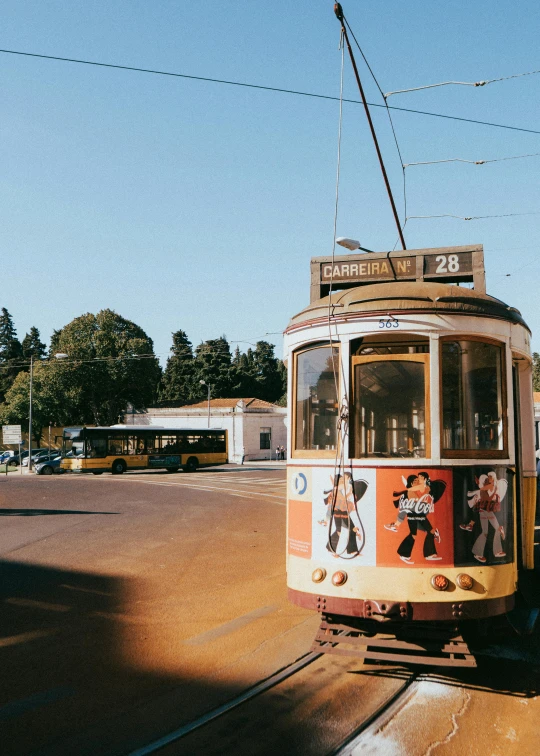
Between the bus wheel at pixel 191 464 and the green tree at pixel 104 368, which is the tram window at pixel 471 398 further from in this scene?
the green tree at pixel 104 368

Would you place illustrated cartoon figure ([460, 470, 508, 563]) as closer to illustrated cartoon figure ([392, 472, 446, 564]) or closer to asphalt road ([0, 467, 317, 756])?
illustrated cartoon figure ([392, 472, 446, 564])

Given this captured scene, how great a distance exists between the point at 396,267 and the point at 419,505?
3.37m

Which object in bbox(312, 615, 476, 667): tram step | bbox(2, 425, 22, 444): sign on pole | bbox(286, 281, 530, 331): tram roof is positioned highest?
bbox(286, 281, 530, 331): tram roof

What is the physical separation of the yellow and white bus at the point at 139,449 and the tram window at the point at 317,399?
110 ft

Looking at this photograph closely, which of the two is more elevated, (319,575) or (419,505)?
(419,505)

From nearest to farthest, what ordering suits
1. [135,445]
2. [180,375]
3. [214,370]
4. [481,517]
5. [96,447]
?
[481,517] < [96,447] < [135,445] < [214,370] < [180,375]

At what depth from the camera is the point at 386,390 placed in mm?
5836

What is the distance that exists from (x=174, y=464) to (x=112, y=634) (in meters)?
34.6

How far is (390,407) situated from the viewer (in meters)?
5.81

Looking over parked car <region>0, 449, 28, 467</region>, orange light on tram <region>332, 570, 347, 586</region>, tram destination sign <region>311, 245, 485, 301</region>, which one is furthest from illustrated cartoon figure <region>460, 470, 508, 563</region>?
parked car <region>0, 449, 28, 467</region>

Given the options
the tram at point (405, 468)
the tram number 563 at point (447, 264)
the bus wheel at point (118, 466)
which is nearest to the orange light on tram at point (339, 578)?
the tram at point (405, 468)

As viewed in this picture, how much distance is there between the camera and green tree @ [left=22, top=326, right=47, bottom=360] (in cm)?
10074

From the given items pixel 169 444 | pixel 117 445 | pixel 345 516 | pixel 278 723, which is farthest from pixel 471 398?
pixel 169 444

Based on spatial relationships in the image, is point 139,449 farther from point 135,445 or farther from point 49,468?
point 49,468
